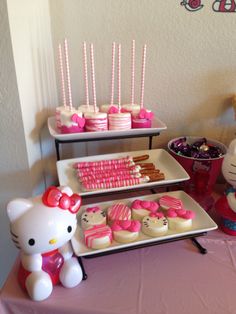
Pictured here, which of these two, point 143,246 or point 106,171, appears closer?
point 143,246

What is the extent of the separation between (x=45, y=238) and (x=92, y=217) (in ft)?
0.61

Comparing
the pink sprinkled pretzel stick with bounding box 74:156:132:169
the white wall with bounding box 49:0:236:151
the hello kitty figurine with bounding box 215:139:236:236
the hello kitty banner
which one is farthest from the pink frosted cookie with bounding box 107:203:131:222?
the hello kitty banner

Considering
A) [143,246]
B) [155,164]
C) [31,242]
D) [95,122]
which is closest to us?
[31,242]

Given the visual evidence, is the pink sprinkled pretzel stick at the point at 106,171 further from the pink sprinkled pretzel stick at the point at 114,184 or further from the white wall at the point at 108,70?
the white wall at the point at 108,70

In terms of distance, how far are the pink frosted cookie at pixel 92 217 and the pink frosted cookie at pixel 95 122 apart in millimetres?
222

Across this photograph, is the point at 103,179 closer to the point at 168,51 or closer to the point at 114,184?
the point at 114,184

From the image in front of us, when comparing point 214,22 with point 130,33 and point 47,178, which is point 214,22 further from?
point 47,178

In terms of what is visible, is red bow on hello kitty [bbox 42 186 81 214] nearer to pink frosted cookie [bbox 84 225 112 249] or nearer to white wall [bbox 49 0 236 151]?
pink frosted cookie [bbox 84 225 112 249]

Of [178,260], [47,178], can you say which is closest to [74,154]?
[47,178]

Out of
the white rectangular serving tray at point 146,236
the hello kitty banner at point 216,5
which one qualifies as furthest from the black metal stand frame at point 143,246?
the hello kitty banner at point 216,5

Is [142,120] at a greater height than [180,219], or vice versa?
[142,120]

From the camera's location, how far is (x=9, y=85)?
28.1 inches

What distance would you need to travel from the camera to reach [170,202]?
0.78 m

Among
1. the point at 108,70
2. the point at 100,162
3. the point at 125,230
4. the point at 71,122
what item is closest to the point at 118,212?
the point at 125,230
